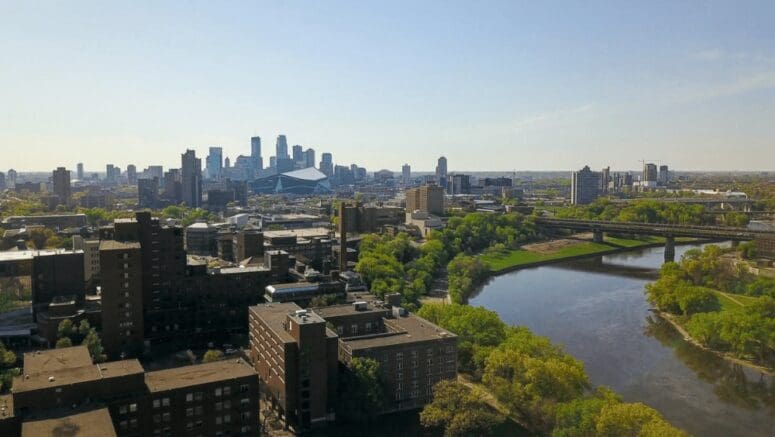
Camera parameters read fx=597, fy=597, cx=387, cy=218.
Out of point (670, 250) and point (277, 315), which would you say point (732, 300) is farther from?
point (277, 315)

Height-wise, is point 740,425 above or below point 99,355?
below

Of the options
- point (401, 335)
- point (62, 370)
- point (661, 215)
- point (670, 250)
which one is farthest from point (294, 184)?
point (62, 370)

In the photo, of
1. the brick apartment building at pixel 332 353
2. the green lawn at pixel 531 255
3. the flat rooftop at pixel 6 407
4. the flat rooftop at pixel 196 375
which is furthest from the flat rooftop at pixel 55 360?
the green lawn at pixel 531 255

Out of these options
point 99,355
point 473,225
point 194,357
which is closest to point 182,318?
point 194,357

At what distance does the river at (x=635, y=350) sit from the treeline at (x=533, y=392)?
3969 mm

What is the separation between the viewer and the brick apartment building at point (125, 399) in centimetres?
1489

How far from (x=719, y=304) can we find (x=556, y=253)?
86.6 feet

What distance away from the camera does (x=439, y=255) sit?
50.9 m

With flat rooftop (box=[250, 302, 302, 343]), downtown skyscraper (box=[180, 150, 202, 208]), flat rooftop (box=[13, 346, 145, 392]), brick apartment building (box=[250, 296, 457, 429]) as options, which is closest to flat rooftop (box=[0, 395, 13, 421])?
flat rooftop (box=[13, 346, 145, 392])

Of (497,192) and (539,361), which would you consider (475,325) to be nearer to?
(539,361)

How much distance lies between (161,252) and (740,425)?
85.5ft

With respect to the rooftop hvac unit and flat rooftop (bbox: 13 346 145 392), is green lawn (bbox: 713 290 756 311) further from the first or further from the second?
flat rooftop (bbox: 13 346 145 392)

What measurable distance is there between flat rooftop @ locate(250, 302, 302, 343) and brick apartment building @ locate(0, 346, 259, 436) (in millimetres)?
1805

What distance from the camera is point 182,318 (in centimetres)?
2970
